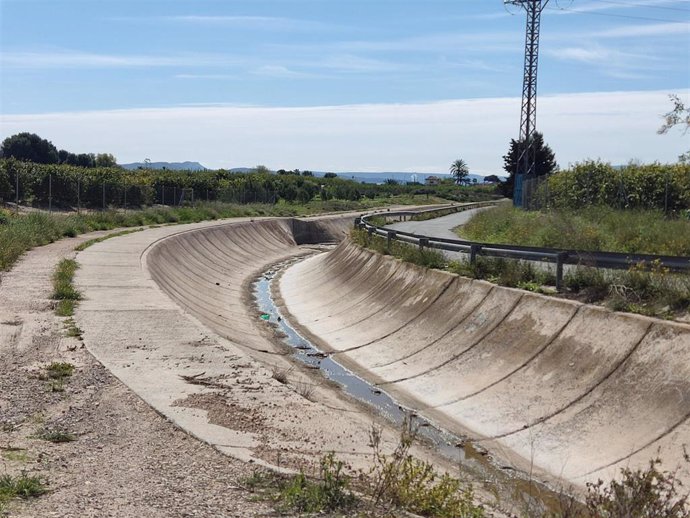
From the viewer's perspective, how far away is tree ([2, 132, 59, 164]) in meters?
129

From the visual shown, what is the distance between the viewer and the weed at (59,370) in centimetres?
1099

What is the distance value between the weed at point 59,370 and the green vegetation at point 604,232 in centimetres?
1375

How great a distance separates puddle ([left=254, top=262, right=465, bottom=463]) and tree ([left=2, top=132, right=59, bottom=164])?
113056 millimetres

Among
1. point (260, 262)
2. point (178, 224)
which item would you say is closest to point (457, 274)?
point (260, 262)

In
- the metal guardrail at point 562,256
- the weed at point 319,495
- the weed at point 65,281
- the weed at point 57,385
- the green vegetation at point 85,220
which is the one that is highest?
the metal guardrail at point 562,256

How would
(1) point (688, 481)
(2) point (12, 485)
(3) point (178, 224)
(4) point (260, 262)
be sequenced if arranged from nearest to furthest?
1. (2) point (12, 485)
2. (1) point (688, 481)
3. (4) point (260, 262)
4. (3) point (178, 224)

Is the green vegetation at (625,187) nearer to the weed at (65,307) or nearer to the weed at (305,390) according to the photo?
the weed at (305,390)

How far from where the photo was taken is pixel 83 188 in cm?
5622

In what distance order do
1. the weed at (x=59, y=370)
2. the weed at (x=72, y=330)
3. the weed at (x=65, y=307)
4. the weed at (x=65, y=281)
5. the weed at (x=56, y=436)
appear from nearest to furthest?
the weed at (x=56, y=436)
the weed at (x=59, y=370)
the weed at (x=72, y=330)
the weed at (x=65, y=307)
the weed at (x=65, y=281)

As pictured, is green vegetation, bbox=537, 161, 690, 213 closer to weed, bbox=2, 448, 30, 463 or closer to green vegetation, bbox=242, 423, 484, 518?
green vegetation, bbox=242, 423, 484, 518

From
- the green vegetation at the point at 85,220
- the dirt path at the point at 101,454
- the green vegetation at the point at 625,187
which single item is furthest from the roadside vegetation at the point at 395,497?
the green vegetation at the point at 625,187

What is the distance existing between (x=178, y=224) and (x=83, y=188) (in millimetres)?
10100

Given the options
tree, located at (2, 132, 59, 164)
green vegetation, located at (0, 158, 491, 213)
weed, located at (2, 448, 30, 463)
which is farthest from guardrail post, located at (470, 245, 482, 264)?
tree, located at (2, 132, 59, 164)

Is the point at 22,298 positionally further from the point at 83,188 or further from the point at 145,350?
the point at 83,188
